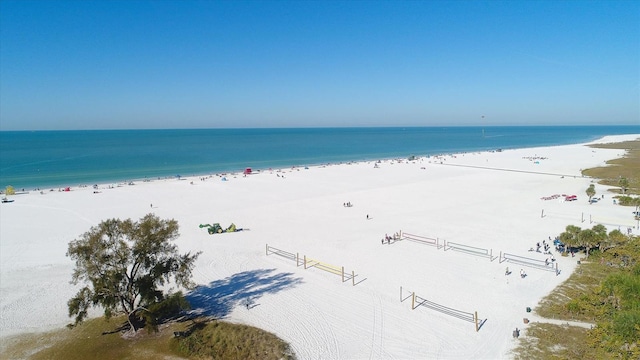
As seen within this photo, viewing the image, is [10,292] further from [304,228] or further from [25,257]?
[304,228]

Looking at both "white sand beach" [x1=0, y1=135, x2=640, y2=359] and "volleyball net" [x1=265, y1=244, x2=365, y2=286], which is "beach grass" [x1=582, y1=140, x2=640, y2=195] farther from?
"volleyball net" [x1=265, y1=244, x2=365, y2=286]

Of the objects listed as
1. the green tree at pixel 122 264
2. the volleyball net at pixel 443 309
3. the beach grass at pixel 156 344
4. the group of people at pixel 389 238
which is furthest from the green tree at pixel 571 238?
the green tree at pixel 122 264

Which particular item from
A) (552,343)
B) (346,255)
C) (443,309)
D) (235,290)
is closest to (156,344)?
(235,290)

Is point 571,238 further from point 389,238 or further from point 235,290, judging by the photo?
point 235,290

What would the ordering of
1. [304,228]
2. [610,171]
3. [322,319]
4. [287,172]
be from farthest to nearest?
1. [287,172]
2. [610,171]
3. [304,228]
4. [322,319]

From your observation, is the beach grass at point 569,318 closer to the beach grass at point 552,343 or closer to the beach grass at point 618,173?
the beach grass at point 552,343

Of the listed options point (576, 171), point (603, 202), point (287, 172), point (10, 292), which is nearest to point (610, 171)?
point (576, 171)
